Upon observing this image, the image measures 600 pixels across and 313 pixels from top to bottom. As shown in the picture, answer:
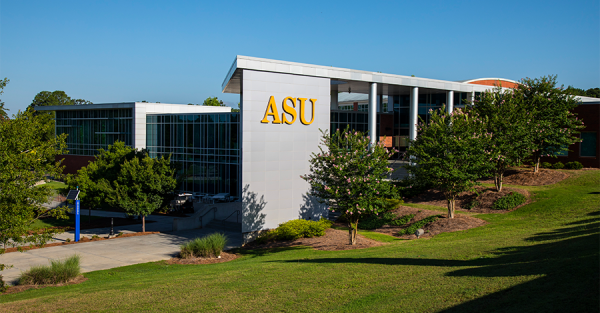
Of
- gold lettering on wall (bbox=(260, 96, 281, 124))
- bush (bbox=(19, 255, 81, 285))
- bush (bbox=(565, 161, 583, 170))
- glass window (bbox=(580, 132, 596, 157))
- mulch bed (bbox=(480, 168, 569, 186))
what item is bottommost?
bush (bbox=(19, 255, 81, 285))

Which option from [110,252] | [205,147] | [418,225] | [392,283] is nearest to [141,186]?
[110,252]

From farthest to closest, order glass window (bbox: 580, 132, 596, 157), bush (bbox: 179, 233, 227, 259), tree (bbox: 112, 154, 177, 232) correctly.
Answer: glass window (bbox: 580, 132, 596, 157) → tree (bbox: 112, 154, 177, 232) → bush (bbox: 179, 233, 227, 259)

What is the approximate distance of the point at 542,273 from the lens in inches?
318

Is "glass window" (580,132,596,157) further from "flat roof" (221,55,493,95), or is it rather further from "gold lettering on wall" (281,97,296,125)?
"gold lettering on wall" (281,97,296,125)

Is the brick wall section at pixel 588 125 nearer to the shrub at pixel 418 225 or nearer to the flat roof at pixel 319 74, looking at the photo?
the flat roof at pixel 319 74

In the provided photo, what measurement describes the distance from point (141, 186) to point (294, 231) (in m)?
11.4

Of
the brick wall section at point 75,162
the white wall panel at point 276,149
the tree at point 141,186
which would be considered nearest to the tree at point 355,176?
the white wall panel at point 276,149

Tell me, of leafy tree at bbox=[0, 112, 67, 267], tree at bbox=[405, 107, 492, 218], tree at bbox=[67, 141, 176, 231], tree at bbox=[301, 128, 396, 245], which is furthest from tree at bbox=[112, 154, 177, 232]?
tree at bbox=[405, 107, 492, 218]

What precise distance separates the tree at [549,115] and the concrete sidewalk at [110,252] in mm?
22810

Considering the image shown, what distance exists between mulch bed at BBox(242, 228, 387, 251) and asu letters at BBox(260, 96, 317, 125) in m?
6.56

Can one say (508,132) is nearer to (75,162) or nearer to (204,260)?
(204,260)

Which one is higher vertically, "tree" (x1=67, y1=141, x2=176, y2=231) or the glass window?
the glass window

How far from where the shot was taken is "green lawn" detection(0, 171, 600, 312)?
23.9 ft

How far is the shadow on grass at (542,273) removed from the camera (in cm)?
640
